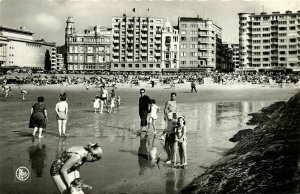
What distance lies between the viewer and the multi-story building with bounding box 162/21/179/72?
380 ft

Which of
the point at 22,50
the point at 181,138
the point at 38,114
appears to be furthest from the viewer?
the point at 22,50

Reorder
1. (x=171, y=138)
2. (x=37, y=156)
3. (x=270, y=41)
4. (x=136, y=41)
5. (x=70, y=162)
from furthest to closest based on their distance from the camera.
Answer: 1. (x=270, y=41)
2. (x=136, y=41)
3. (x=37, y=156)
4. (x=171, y=138)
5. (x=70, y=162)

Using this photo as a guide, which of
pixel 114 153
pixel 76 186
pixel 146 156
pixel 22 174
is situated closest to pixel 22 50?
pixel 114 153

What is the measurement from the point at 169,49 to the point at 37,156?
10803 centimetres

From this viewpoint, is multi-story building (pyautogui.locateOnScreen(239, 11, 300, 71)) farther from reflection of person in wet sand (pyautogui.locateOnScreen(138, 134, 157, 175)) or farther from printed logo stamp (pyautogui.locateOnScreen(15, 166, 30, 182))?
printed logo stamp (pyautogui.locateOnScreen(15, 166, 30, 182))

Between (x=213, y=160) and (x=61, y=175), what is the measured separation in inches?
243

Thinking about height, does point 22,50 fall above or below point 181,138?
→ above

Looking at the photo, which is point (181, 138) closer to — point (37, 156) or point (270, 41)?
point (37, 156)

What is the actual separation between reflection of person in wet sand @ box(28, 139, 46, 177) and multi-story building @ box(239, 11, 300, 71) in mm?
114328

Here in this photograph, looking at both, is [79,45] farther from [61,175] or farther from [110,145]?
[61,175]

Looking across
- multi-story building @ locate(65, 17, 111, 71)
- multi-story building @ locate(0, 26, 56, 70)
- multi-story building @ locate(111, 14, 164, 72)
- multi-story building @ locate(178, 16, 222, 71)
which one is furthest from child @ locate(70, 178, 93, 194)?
multi-story building @ locate(0, 26, 56, 70)

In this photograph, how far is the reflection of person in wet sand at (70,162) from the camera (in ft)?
17.1

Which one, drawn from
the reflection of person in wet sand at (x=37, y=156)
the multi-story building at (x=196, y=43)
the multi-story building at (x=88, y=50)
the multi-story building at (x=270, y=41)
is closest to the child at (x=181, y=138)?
the reflection of person in wet sand at (x=37, y=156)

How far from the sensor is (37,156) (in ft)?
36.2
